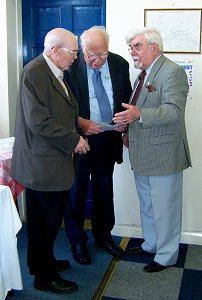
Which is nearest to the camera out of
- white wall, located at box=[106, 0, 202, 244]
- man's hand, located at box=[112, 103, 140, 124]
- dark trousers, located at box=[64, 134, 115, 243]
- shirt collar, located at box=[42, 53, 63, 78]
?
shirt collar, located at box=[42, 53, 63, 78]

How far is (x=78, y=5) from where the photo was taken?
3244 millimetres

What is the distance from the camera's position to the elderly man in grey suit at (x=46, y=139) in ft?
6.44

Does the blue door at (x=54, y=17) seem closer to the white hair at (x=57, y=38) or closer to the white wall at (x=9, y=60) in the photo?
the white wall at (x=9, y=60)

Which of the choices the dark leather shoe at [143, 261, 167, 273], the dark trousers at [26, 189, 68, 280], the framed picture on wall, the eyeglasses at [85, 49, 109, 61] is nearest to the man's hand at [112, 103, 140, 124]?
the eyeglasses at [85, 49, 109, 61]

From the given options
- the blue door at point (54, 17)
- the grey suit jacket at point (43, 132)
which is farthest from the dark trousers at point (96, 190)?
the blue door at point (54, 17)

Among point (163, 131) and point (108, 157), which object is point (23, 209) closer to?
point (108, 157)

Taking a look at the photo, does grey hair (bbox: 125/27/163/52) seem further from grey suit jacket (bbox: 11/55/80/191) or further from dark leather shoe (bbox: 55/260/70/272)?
dark leather shoe (bbox: 55/260/70/272)

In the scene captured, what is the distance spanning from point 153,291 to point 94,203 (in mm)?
791

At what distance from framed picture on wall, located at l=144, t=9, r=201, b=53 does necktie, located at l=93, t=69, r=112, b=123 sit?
0.60 metres

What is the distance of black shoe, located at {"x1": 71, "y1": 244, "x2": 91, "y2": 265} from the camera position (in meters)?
2.70

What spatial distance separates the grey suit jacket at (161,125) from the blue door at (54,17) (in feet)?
3.38

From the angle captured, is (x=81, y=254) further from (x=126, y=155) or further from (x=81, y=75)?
(x=81, y=75)

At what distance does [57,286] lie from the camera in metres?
2.30

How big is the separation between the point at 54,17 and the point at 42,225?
1.91 m
